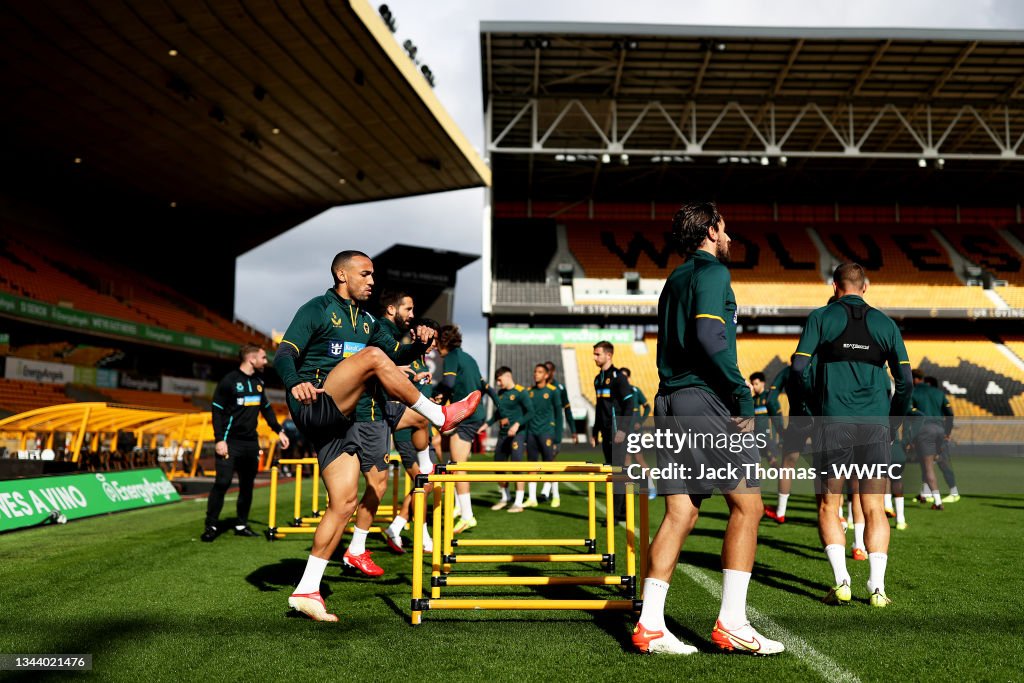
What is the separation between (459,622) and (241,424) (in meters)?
4.66

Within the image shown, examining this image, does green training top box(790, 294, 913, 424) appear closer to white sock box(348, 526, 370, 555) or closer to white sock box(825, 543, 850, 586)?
white sock box(825, 543, 850, 586)

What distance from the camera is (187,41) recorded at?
17.3m

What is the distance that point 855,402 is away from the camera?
4535 mm

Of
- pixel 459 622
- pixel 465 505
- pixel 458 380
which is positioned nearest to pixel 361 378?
pixel 459 622

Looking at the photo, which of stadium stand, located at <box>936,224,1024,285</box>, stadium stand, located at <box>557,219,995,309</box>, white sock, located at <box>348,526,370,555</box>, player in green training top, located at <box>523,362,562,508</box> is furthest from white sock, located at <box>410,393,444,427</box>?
stadium stand, located at <box>936,224,1024,285</box>

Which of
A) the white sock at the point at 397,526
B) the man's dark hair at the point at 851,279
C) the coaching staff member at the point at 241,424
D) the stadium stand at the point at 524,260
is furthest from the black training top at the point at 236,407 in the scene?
the stadium stand at the point at 524,260

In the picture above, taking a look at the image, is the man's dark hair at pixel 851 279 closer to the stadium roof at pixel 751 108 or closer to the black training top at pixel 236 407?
the black training top at pixel 236 407

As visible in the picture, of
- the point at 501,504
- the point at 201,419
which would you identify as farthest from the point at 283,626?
the point at 201,419

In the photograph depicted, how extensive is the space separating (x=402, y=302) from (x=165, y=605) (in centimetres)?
291

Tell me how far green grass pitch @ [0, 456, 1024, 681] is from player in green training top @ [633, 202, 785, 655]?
0.16 m

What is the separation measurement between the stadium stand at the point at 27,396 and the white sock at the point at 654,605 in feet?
65.6

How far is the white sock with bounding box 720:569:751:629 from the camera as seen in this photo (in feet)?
11.1

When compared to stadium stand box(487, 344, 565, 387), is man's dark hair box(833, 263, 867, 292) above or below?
below

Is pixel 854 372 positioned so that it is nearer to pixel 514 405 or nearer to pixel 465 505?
pixel 465 505
